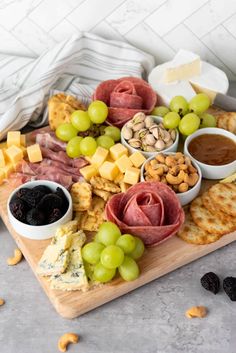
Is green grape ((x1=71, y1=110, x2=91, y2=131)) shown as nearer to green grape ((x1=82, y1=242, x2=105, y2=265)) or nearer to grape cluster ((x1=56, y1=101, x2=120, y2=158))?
grape cluster ((x1=56, y1=101, x2=120, y2=158))

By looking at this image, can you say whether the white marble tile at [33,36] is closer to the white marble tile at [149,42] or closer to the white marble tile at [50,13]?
the white marble tile at [50,13]

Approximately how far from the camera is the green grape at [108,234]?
1195mm

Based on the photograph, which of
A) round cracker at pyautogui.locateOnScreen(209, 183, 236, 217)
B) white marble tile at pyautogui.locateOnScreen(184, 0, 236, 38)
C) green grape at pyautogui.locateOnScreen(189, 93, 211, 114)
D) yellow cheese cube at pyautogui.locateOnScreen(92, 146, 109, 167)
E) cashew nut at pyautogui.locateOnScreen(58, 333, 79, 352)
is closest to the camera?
cashew nut at pyautogui.locateOnScreen(58, 333, 79, 352)

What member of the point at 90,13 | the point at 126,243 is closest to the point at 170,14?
the point at 90,13

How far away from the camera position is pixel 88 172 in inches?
56.8

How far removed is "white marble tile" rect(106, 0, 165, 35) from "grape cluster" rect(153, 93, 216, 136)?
1.23 feet

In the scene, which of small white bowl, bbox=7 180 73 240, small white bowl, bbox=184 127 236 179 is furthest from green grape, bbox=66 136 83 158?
small white bowl, bbox=184 127 236 179

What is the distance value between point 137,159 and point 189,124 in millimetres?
191

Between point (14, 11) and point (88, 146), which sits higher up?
point (14, 11)

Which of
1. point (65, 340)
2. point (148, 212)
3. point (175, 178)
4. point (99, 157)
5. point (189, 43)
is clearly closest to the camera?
point (65, 340)

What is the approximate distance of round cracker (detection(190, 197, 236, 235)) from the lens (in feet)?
4.32

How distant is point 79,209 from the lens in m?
1.36

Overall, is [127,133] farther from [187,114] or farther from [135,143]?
[187,114]

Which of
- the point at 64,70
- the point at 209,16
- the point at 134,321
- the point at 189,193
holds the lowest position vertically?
the point at 134,321
